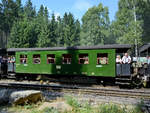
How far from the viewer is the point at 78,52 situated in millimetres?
12797

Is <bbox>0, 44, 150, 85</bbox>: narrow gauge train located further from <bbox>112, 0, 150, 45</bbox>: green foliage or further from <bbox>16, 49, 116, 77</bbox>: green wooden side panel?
<bbox>112, 0, 150, 45</bbox>: green foliage

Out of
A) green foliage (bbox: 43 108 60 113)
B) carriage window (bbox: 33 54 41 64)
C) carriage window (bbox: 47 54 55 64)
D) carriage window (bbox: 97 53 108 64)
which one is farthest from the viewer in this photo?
carriage window (bbox: 33 54 41 64)

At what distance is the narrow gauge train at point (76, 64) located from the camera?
11.7 m

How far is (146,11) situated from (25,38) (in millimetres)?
32592

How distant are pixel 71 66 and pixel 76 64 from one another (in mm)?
450

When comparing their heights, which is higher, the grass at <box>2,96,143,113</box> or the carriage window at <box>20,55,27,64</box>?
the carriage window at <box>20,55,27,64</box>

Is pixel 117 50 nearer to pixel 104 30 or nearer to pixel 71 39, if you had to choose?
→ pixel 71 39

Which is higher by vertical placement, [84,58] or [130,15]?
[130,15]

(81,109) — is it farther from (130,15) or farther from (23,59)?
(130,15)

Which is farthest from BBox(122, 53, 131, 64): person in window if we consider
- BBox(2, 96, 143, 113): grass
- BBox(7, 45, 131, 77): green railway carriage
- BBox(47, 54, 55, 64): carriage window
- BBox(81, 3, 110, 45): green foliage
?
BBox(81, 3, 110, 45): green foliage

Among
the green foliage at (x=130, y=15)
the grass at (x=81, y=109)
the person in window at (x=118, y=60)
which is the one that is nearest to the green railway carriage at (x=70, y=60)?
the person in window at (x=118, y=60)

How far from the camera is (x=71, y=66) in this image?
13062mm

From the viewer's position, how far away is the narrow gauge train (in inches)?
461

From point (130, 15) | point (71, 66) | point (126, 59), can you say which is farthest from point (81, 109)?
point (130, 15)
